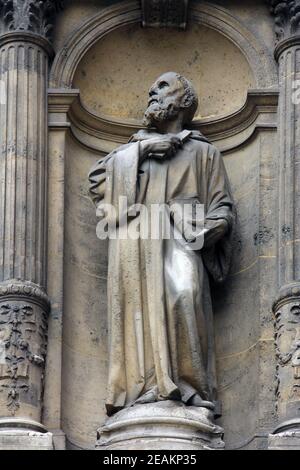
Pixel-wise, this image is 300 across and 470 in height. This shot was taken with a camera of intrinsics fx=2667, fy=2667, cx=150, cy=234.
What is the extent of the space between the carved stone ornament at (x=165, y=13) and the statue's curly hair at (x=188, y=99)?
707 millimetres

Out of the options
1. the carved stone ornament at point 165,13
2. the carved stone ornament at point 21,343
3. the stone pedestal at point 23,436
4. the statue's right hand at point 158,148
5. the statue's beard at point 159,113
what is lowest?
the stone pedestal at point 23,436

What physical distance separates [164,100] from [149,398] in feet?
8.63

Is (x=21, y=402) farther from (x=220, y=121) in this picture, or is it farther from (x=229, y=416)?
(x=220, y=121)

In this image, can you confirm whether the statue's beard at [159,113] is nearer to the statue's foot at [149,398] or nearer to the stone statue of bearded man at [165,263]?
the stone statue of bearded man at [165,263]

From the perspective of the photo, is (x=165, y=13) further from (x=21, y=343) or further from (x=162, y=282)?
(x=21, y=343)

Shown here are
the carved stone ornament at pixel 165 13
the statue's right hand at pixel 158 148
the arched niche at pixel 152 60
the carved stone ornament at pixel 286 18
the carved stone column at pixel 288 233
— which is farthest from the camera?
the carved stone ornament at pixel 165 13

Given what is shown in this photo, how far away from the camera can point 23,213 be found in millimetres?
21500

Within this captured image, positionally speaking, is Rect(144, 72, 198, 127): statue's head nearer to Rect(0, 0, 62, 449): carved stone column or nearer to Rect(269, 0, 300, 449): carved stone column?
Rect(269, 0, 300, 449): carved stone column

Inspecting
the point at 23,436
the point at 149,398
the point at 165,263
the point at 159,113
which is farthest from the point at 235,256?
the point at 23,436

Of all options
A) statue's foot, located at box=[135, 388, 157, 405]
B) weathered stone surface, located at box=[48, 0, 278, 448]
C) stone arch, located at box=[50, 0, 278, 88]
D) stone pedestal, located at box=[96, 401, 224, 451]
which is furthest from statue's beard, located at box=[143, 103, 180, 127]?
stone pedestal, located at box=[96, 401, 224, 451]

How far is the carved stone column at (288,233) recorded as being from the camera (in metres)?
20.9

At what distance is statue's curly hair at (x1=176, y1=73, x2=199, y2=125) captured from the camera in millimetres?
22047

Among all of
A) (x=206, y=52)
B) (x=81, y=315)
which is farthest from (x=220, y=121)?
(x=81, y=315)

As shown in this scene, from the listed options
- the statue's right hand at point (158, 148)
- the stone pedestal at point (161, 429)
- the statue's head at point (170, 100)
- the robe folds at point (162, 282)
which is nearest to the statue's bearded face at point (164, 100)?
the statue's head at point (170, 100)
